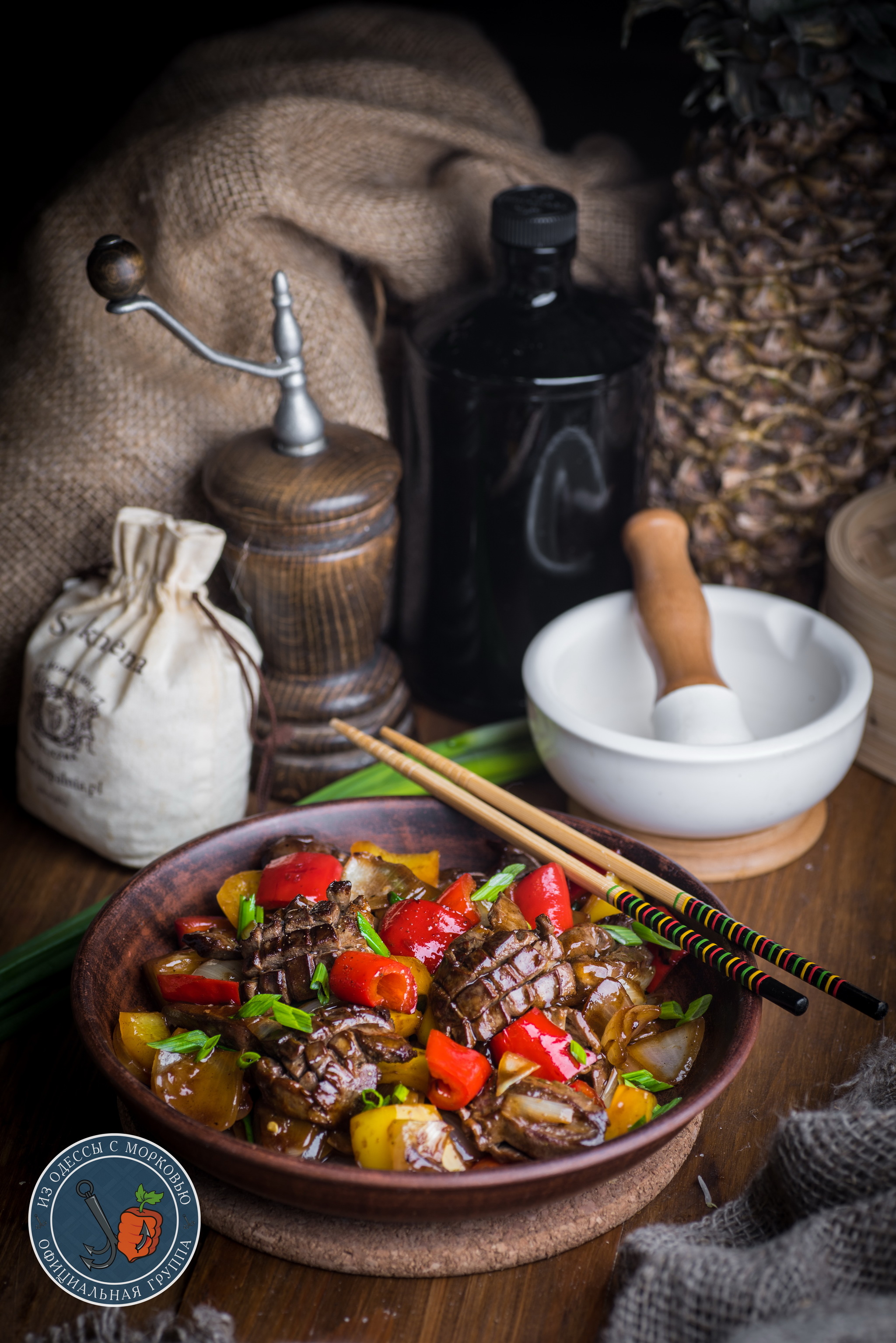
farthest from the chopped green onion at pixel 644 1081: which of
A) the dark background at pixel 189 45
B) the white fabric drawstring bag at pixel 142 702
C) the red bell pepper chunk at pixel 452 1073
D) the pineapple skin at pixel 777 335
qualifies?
the dark background at pixel 189 45

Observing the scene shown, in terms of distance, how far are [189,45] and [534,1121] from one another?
61.8 inches

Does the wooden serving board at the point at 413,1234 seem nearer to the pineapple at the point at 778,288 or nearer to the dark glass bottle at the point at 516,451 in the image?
the dark glass bottle at the point at 516,451

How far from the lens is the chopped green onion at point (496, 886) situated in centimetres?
90

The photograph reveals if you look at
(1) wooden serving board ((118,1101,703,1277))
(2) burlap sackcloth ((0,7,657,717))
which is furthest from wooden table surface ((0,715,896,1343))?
(2) burlap sackcloth ((0,7,657,717))

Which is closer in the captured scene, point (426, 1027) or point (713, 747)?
point (426, 1027)

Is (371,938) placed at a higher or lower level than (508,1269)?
higher

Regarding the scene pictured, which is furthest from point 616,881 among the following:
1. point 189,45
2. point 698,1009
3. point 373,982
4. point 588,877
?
point 189,45

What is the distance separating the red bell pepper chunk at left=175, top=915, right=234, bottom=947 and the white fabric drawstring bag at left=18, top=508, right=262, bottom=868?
266 mm

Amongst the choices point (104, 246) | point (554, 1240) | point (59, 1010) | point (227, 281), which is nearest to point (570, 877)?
point (554, 1240)

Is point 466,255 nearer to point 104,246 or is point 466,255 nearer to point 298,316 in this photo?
point 298,316

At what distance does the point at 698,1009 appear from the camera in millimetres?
830

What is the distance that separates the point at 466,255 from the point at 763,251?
1.25ft

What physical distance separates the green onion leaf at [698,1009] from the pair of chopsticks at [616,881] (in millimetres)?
32

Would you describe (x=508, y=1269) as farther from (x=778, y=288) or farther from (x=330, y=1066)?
(x=778, y=288)
